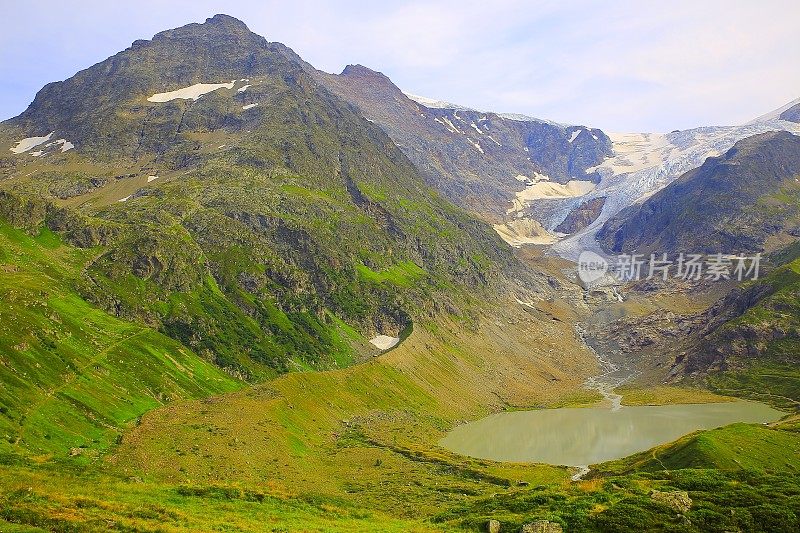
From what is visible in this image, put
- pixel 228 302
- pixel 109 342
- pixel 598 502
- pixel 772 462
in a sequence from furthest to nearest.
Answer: pixel 228 302, pixel 109 342, pixel 772 462, pixel 598 502

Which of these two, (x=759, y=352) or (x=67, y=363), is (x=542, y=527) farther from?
(x=759, y=352)

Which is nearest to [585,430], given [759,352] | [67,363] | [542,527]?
[759,352]

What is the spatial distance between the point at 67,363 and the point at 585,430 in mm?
111039

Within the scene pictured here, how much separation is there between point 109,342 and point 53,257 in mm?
34850

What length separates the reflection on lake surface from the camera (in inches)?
4483

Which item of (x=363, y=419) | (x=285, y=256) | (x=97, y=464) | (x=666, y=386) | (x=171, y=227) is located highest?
(x=171, y=227)

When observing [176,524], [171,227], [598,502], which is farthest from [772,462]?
[171,227]

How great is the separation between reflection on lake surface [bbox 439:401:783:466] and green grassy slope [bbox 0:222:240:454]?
2196 inches

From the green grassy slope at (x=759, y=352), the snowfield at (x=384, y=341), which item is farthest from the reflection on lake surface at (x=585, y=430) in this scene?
the snowfield at (x=384, y=341)

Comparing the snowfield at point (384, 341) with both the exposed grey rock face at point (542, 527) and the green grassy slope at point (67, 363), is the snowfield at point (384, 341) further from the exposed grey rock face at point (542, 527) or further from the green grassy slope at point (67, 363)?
the exposed grey rock face at point (542, 527)

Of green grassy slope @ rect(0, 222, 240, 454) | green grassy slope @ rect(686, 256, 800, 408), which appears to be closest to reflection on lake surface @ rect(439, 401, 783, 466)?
green grassy slope @ rect(686, 256, 800, 408)

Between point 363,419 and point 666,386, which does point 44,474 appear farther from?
point 666,386

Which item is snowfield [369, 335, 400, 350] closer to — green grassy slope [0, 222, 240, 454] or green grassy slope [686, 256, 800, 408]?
green grassy slope [0, 222, 240, 454]

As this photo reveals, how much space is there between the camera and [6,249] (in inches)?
4227
